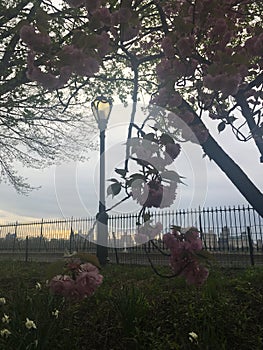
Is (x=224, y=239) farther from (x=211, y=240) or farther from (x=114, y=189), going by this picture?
(x=114, y=189)

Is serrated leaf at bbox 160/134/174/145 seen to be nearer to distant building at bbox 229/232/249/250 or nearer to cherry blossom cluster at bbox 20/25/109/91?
cherry blossom cluster at bbox 20/25/109/91

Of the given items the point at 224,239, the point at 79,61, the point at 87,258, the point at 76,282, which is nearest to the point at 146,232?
the point at 87,258

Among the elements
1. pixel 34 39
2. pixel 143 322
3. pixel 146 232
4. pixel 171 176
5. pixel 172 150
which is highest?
pixel 34 39

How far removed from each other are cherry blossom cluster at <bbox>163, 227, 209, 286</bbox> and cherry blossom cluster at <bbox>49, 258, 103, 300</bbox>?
0.49 meters

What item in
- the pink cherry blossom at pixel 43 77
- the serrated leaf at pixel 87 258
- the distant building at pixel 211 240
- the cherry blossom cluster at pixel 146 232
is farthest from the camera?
the distant building at pixel 211 240

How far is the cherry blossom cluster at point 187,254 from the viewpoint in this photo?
1995mm

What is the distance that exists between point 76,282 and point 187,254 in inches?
27.3

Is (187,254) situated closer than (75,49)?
Yes

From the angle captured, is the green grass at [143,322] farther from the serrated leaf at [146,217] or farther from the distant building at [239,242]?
the distant building at [239,242]

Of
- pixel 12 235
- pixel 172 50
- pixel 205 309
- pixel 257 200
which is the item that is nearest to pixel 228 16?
pixel 172 50

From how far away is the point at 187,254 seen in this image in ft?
6.56

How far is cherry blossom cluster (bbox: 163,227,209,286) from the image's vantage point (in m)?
2.00

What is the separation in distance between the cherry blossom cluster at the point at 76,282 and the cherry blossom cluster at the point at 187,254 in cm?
49

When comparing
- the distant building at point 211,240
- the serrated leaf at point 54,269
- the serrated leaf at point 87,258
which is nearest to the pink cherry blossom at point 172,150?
the serrated leaf at point 87,258
